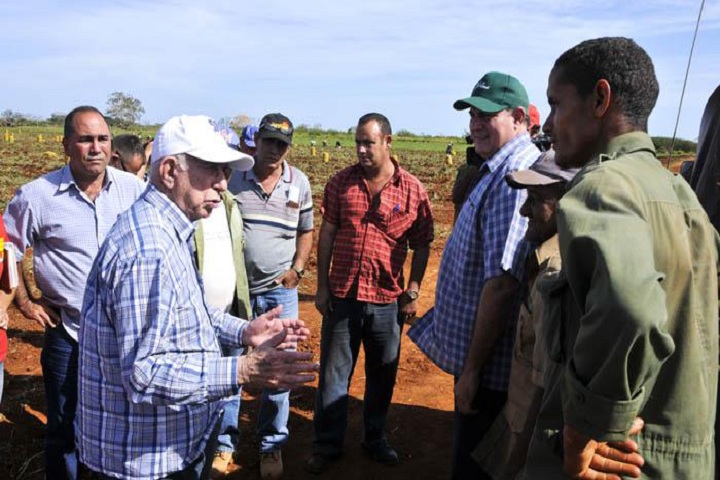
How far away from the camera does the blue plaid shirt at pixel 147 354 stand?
6.72 feet

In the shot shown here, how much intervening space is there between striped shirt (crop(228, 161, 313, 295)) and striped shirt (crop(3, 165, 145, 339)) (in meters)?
1.01

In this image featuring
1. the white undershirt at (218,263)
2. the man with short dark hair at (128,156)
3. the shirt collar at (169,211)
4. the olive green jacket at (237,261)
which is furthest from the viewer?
the man with short dark hair at (128,156)

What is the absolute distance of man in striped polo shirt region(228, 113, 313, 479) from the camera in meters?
4.36

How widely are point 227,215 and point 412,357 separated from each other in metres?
2.98

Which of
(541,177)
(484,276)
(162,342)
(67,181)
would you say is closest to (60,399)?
(67,181)

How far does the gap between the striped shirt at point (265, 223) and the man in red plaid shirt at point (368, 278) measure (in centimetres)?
31

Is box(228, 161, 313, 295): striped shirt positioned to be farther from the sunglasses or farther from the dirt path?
the dirt path

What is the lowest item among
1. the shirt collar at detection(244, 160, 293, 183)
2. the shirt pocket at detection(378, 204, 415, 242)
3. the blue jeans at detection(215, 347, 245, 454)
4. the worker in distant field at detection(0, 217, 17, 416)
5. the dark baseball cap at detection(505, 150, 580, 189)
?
the blue jeans at detection(215, 347, 245, 454)

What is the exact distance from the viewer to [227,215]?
154 inches

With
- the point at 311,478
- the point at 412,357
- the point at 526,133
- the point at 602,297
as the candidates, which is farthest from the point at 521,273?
the point at 412,357

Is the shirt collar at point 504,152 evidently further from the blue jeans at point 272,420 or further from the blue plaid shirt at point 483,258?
the blue jeans at point 272,420

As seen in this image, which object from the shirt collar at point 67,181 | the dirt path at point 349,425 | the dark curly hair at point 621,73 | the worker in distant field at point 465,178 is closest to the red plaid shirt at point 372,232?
the worker in distant field at point 465,178

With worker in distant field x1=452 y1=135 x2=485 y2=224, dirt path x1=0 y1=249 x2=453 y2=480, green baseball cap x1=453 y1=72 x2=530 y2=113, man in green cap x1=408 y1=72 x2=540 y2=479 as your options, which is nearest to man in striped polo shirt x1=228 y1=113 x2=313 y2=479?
dirt path x1=0 y1=249 x2=453 y2=480

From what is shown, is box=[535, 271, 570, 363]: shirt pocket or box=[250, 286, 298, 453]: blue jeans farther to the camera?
box=[250, 286, 298, 453]: blue jeans
